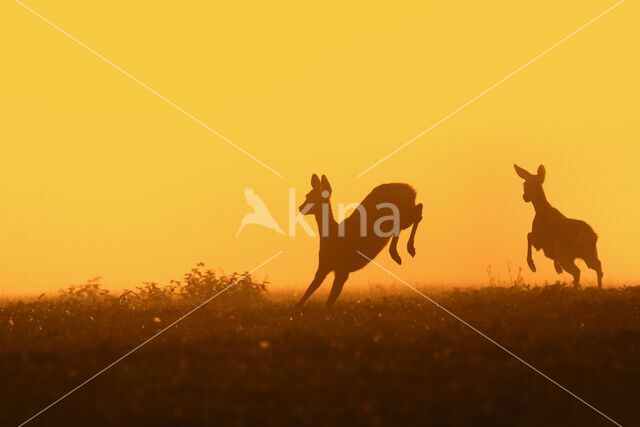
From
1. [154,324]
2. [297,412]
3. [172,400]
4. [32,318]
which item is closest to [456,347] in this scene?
[297,412]

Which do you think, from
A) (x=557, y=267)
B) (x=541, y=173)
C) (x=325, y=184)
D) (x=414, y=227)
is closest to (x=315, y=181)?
(x=325, y=184)

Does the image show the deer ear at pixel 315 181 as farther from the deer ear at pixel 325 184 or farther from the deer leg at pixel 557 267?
the deer leg at pixel 557 267

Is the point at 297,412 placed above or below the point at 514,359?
below

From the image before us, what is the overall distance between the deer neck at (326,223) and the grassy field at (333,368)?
284cm

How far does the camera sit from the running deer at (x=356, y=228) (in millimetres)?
16547

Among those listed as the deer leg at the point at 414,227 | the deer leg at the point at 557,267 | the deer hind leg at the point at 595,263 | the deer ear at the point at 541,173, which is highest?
the deer ear at the point at 541,173

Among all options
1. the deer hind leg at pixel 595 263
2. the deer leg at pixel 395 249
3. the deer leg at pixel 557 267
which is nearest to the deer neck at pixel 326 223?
the deer leg at pixel 395 249

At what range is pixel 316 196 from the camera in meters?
17.0

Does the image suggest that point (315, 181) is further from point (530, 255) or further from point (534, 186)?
point (530, 255)

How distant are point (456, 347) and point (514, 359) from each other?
2.89 feet

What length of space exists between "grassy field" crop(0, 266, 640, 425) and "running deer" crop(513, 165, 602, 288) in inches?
220

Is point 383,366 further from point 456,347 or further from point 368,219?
point 368,219

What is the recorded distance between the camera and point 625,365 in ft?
28.1

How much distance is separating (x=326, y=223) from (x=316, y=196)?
0.75 meters
